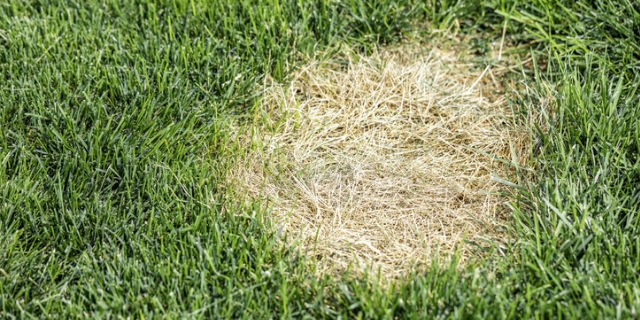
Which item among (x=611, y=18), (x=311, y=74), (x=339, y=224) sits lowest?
(x=339, y=224)

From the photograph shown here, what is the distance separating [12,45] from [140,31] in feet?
1.81

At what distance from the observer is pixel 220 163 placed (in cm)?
316

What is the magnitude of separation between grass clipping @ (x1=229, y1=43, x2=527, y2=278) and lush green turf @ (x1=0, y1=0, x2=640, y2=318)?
0.41ft

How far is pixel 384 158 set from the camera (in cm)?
329

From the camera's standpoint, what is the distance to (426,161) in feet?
10.8

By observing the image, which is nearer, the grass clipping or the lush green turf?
the lush green turf

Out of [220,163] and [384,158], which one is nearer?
[220,163]

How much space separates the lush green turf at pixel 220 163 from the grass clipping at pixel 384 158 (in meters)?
0.13

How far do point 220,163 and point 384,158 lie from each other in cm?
67

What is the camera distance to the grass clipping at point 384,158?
2.96 metres

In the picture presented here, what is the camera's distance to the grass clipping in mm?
2959

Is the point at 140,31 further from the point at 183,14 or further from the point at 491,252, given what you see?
the point at 491,252

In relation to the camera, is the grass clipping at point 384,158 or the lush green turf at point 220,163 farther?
the grass clipping at point 384,158

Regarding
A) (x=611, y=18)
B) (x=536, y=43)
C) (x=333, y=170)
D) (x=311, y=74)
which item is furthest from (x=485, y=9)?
(x=333, y=170)
